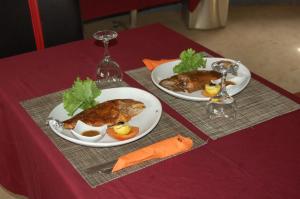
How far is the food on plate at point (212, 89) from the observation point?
1392 millimetres

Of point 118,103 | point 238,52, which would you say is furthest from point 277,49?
point 118,103

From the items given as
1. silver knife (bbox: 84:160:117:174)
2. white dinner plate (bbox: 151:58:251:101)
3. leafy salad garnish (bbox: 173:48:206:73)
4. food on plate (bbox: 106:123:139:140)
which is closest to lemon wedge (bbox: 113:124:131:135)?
food on plate (bbox: 106:123:139:140)

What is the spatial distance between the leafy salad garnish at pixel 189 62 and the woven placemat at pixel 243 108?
11 cm

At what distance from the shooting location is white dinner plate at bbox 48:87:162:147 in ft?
3.96

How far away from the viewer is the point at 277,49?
3670 mm

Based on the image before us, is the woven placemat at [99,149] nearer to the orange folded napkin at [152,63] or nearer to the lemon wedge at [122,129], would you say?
the lemon wedge at [122,129]

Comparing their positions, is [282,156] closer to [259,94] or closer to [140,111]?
[259,94]

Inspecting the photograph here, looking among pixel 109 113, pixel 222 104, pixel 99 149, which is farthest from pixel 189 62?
pixel 99 149

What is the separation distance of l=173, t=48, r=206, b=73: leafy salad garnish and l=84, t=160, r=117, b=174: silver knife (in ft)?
1.67

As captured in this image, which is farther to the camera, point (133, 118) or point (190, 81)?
point (190, 81)

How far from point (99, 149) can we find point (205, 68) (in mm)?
566

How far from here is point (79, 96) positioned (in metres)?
1.33

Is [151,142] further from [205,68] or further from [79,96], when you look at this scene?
[205,68]

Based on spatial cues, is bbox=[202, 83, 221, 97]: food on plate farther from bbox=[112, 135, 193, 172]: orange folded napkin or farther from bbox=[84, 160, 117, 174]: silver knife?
bbox=[84, 160, 117, 174]: silver knife
